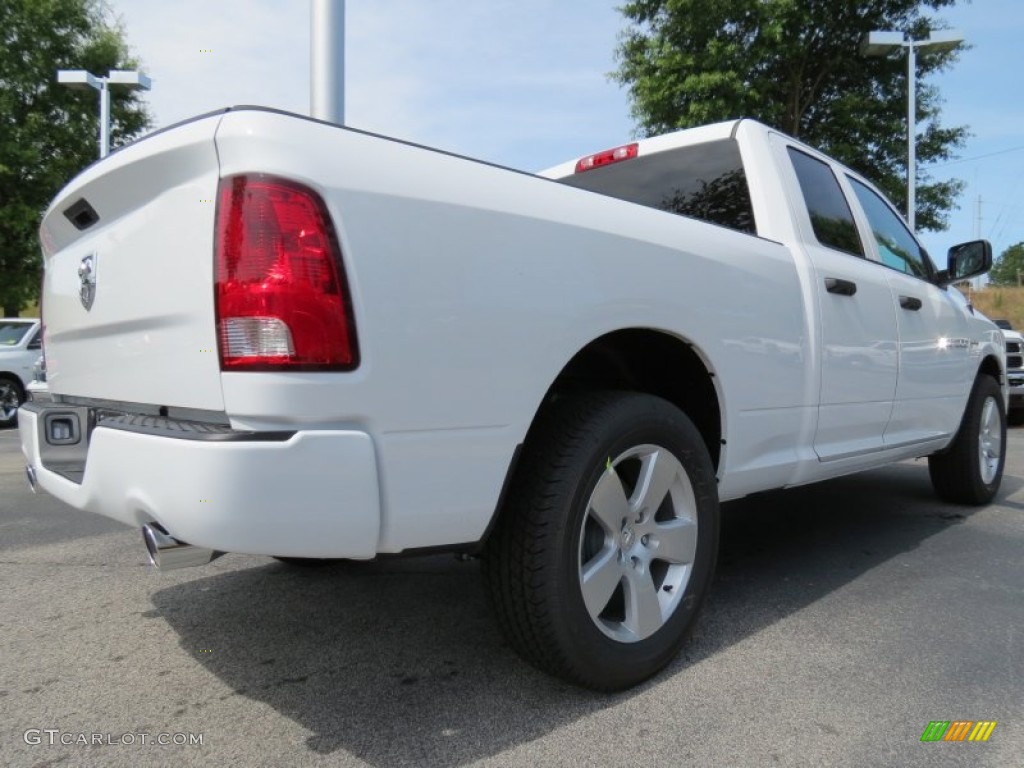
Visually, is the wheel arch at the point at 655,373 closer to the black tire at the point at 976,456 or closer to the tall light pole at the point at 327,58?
the black tire at the point at 976,456

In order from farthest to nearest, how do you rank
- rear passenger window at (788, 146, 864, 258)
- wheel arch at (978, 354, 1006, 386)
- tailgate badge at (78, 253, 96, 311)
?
wheel arch at (978, 354, 1006, 386)
rear passenger window at (788, 146, 864, 258)
tailgate badge at (78, 253, 96, 311)

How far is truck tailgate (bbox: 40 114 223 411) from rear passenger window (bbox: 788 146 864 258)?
2.50m

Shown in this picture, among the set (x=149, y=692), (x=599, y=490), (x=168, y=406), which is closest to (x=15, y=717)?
(x=149, y=692)

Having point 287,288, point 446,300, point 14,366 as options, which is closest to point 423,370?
point 446,300

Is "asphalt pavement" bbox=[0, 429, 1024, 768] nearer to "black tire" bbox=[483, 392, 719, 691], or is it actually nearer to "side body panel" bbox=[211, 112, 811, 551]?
"black tire" bbox=[483, 392, 719, 691]

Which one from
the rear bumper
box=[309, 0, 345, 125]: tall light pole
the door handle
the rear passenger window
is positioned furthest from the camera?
box=[309, 0, 345, 125]: tall light pole

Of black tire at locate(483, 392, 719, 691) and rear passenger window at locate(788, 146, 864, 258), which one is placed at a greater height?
rear passenger window at locate(788, 146, 864, 258)

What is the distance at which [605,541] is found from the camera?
218 cm

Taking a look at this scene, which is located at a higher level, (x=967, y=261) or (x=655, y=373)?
(x=967, y=261)

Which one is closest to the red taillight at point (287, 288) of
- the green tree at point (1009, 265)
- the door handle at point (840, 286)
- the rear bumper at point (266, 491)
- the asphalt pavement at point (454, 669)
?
the rear bumper at point (266, 491)

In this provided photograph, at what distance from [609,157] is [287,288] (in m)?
2.38

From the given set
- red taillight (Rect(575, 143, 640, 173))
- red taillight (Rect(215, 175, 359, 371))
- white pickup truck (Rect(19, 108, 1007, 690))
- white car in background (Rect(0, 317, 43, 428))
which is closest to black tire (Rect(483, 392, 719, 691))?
white pickup truck (Rect(19, 108, 1007, 690))

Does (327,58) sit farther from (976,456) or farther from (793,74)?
(793,74)

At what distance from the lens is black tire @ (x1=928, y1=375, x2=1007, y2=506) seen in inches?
179
